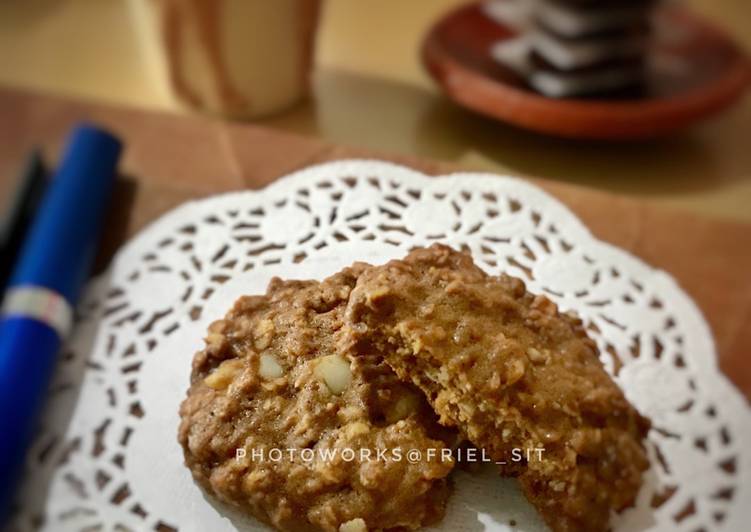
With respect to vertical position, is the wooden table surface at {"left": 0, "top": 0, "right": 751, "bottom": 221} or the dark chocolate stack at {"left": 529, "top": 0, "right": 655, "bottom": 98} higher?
the dark chocolate stack at {"left": 529, "top": 0, "right": 655, "bottom": 98}

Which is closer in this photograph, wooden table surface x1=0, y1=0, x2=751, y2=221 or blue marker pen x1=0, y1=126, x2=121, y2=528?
blue marker pen x1=0, y1=126, x2=121, y2=528

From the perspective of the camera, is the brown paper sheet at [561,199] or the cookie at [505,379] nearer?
the cookie at [505,379]

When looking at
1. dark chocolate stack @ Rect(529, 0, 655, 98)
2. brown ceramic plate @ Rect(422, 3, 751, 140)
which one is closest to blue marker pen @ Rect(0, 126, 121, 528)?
brown ceramic plate @ Rect(422, 3, 751, 140)

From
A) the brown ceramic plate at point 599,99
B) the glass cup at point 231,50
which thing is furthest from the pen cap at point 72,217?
the brown ceramic plate at point 599,99

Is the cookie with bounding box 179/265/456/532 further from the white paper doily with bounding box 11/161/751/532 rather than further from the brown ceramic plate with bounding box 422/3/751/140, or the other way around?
the brown ceramic plate with bounding box 422/3/751/140

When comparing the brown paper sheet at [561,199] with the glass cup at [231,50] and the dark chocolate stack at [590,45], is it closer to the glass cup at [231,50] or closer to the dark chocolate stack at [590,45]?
the glass cup at [231,50]

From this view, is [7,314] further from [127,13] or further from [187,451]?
[127,13]
